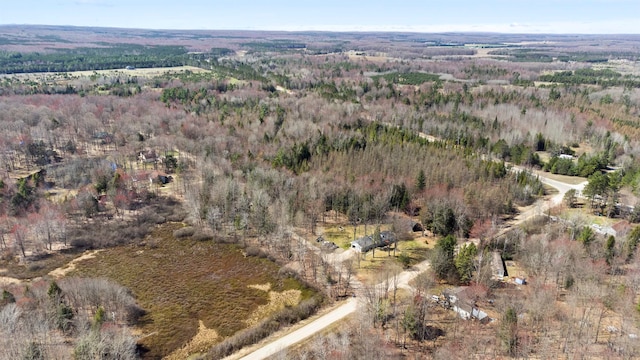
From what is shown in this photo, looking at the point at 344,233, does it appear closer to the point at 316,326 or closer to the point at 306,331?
the point at 316,326

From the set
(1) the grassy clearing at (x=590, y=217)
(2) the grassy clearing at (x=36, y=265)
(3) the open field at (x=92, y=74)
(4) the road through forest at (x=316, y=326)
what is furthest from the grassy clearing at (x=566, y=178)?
(3) the open field at (x=92, y=74)

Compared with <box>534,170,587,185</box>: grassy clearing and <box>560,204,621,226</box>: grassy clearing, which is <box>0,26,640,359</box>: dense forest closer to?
<box>560,204,621,226</box>: grassy clearing

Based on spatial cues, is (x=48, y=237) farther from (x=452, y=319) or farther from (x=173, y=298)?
(x=452, y=319)

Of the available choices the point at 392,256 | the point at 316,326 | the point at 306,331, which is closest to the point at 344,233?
the point at 392,256

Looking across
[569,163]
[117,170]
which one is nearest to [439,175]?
[569,163]

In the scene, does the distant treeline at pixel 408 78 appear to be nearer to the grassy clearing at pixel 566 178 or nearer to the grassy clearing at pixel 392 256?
the grassy clearing at pixel 566 178

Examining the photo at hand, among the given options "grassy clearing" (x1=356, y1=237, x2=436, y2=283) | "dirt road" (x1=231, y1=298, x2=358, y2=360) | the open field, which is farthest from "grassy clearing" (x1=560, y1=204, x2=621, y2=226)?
the open field
